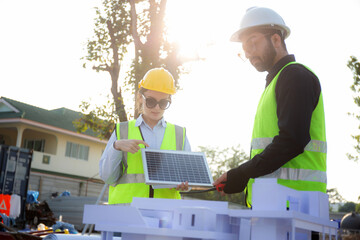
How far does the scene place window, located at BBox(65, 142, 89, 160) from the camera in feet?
113

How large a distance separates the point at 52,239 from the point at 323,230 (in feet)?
8.42

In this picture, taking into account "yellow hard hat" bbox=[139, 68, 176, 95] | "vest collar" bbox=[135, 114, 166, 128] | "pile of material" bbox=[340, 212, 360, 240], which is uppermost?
"yellow hard hat" bbox=[139, 68, 176, 95]

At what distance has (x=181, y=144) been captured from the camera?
4.61 metres

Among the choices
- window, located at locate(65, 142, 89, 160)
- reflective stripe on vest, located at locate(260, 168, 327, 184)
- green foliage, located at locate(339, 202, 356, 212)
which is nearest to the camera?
reflective stripe on vest, located at locate(260, 168, 327, 184)

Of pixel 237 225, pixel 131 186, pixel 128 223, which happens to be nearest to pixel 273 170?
pixel 237 225

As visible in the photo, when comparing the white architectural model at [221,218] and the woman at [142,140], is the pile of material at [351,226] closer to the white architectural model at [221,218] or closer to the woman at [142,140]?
the woman at [142,140]

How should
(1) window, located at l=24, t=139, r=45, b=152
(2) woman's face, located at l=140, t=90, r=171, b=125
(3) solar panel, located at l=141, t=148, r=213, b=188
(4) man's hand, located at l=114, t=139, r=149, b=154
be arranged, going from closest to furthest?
(3) solar panel, located at l=141, t=148, r=213, b=188 < (4) man's hand, located at l=114, t=139, r=149, b=154 < (2) woman's face, located at l=140, t=90, r=171, b=125 < (1) window, located at l=24, t=139, r=45, b=152

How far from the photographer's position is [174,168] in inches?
147

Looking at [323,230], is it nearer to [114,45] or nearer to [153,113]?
[153,113]

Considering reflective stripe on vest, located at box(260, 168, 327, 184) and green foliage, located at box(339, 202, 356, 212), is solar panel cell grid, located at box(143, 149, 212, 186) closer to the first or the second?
reflective stripe on vest, located at box(260, 168, 327, 184)

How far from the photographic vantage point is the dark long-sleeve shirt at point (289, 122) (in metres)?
2.75

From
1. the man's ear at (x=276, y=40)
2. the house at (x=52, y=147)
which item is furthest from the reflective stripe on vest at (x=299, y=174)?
the house at (x=52, y=147)

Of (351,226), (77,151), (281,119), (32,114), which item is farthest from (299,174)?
(77,151)

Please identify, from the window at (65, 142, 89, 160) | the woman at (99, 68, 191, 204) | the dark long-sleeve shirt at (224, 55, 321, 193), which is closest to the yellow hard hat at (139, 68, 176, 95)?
the woman at (99, 68, 191, 204)
